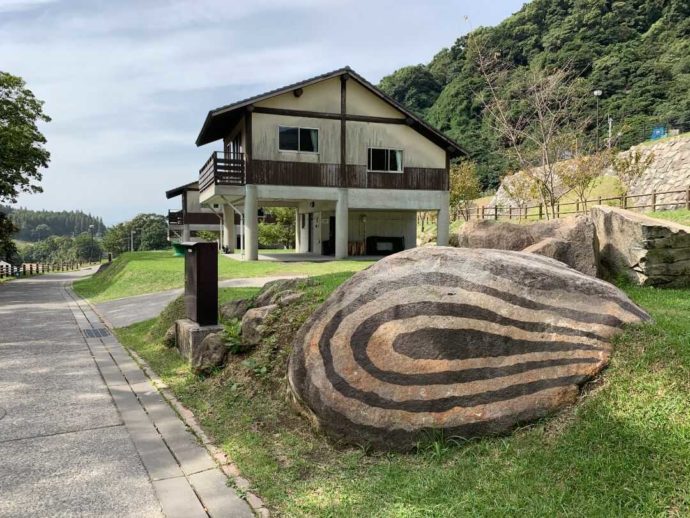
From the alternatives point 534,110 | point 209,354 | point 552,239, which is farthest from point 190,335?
point 534,110

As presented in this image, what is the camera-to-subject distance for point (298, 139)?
68.8 feet

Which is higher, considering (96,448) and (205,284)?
(205,284)

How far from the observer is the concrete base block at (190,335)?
6.54 meters

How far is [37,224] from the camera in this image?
627 feet

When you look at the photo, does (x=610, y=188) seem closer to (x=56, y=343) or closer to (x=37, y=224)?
(x=56, y=343)

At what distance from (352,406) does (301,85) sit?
60.8 ft

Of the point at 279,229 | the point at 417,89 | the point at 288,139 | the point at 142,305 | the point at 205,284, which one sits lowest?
the point at 142,305

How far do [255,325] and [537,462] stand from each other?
3948mm

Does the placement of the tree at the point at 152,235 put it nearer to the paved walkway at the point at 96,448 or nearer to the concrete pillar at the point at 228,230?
the concrete pillar at the point at 228,230

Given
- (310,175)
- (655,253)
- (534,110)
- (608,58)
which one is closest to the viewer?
(655,253)

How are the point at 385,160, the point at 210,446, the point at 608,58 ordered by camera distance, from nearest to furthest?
1. the point at 210,446
2. the point at 385,160
3. the point at 608,58

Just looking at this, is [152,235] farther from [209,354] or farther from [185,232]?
[209,354]

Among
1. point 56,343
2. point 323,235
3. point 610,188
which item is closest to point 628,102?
point 610,188

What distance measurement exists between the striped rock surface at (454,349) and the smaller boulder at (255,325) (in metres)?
1.68
